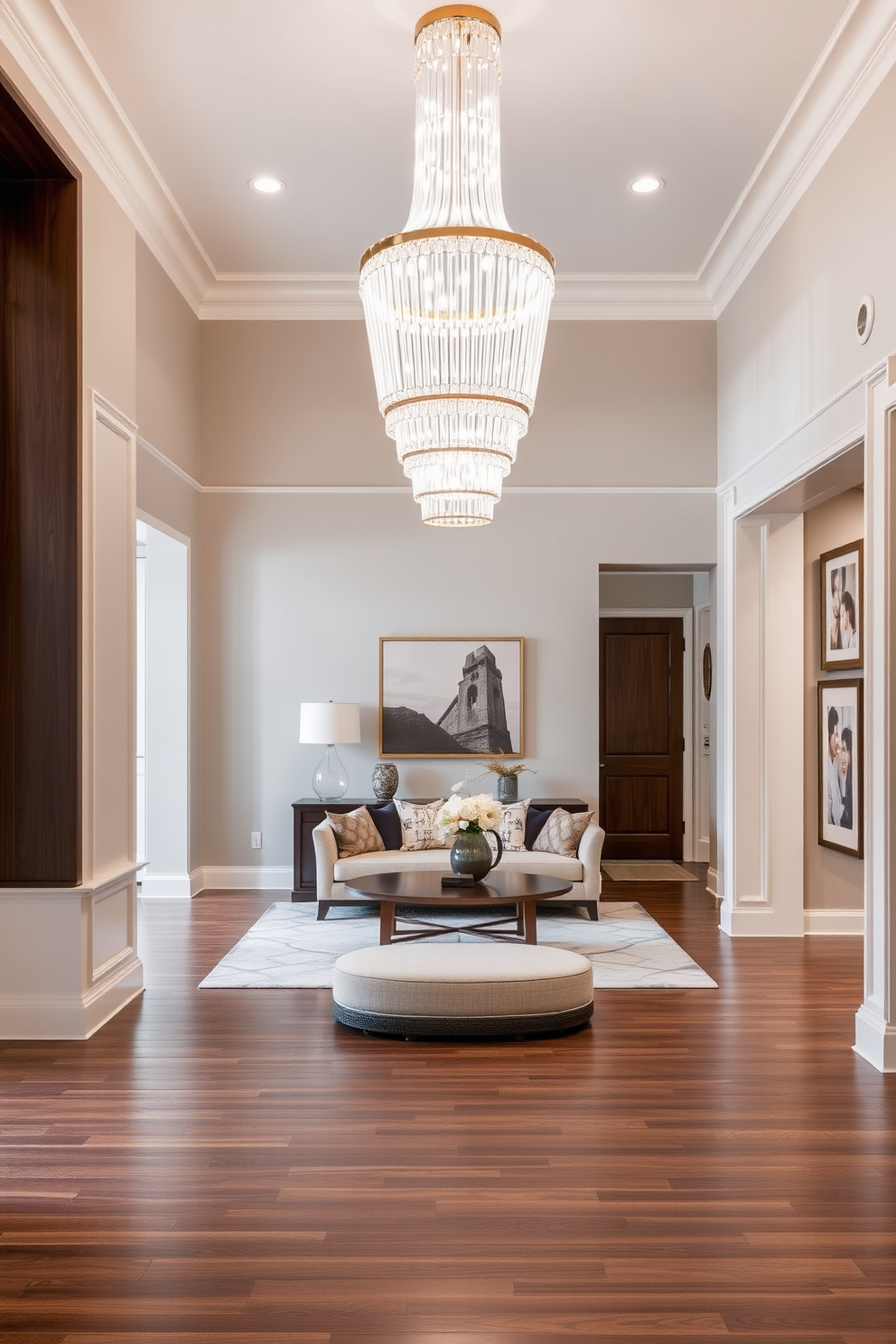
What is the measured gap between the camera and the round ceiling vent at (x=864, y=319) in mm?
4457

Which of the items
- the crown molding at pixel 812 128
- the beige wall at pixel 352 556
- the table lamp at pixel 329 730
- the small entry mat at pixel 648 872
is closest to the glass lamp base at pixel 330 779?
the table lamp at pixel 329 730

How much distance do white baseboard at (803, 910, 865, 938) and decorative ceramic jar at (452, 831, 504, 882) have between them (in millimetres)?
2264

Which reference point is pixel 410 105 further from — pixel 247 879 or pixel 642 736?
pixel 642 736

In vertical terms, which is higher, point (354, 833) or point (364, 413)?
point (364, 413)

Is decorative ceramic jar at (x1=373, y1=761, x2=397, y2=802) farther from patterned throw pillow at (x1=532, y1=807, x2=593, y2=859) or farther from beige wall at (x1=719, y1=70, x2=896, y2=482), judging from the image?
beige wall at (x1=719, y1=70, x2=896, y2=482)

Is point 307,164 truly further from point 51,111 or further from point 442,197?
point 442,197

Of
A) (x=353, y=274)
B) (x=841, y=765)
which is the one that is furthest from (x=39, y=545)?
(x=841, y=765)

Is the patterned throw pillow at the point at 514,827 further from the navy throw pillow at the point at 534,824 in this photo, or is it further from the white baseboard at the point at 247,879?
the white baseboard at the point at 247,879

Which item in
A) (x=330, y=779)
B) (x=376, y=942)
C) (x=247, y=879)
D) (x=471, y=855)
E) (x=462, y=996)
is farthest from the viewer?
(x=247, y=879)

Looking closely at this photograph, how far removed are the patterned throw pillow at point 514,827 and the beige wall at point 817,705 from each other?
5.97 feet

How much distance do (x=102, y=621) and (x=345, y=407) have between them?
361 centimetres

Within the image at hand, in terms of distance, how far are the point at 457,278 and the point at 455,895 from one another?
3098 mm

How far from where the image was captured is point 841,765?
6.46 meters

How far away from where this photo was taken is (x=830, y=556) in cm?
666
